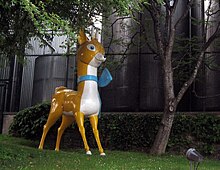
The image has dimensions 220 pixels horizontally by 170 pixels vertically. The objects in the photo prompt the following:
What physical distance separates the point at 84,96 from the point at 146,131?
11.7 feet

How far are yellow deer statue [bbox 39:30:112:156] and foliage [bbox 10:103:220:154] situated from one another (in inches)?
92.3

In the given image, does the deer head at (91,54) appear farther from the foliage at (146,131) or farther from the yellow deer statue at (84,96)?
the foliage at (146,131)

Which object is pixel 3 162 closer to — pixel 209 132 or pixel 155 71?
pixel 209 132

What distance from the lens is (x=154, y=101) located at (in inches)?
601

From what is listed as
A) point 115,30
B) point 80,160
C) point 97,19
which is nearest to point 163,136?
point 80,160

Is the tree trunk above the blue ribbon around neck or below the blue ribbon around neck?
below

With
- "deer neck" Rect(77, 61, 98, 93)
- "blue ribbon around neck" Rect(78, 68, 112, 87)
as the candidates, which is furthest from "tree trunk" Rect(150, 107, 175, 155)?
"deer neck" Rect(77, 61, 98, 93)

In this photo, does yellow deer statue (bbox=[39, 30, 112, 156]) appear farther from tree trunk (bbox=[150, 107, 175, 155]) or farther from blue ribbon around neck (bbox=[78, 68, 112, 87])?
tree trunk (bbox=[150, 107, 175, 155])

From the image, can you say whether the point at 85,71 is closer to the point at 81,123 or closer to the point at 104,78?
the point at 104,78

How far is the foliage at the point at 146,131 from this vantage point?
12.5 meters

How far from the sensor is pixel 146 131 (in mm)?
13133

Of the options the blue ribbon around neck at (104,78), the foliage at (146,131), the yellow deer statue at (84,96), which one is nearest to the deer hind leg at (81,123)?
the yellow deer statue at (84,96)

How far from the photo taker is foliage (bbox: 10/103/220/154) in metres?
12.5

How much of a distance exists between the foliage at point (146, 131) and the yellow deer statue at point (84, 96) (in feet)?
7.69
